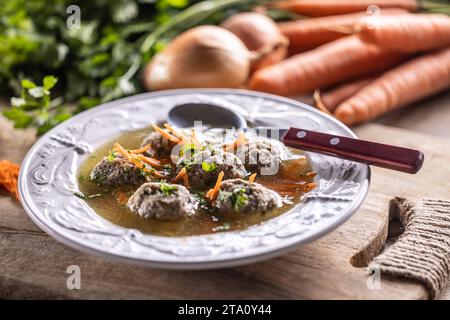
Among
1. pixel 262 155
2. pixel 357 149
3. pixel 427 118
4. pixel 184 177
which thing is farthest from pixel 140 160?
pixel 427 118

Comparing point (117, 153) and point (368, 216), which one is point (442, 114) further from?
point (117, 153)

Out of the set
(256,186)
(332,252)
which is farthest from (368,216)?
(256,186)

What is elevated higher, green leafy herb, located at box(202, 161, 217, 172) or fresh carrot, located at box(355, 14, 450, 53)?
fresh carrot, located at box(355, 14, 450, 53)

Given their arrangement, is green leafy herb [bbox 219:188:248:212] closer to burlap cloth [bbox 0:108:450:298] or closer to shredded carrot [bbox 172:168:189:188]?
shredded carrot [bbox 172:168:189:188]

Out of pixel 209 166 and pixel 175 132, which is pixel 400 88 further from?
pixel 209 166

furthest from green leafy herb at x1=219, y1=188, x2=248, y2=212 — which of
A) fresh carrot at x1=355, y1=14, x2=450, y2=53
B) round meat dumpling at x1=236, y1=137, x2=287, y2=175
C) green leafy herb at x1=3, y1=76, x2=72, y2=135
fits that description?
fresh carrot at x1=355, y1=14, x2=450, y2=53
